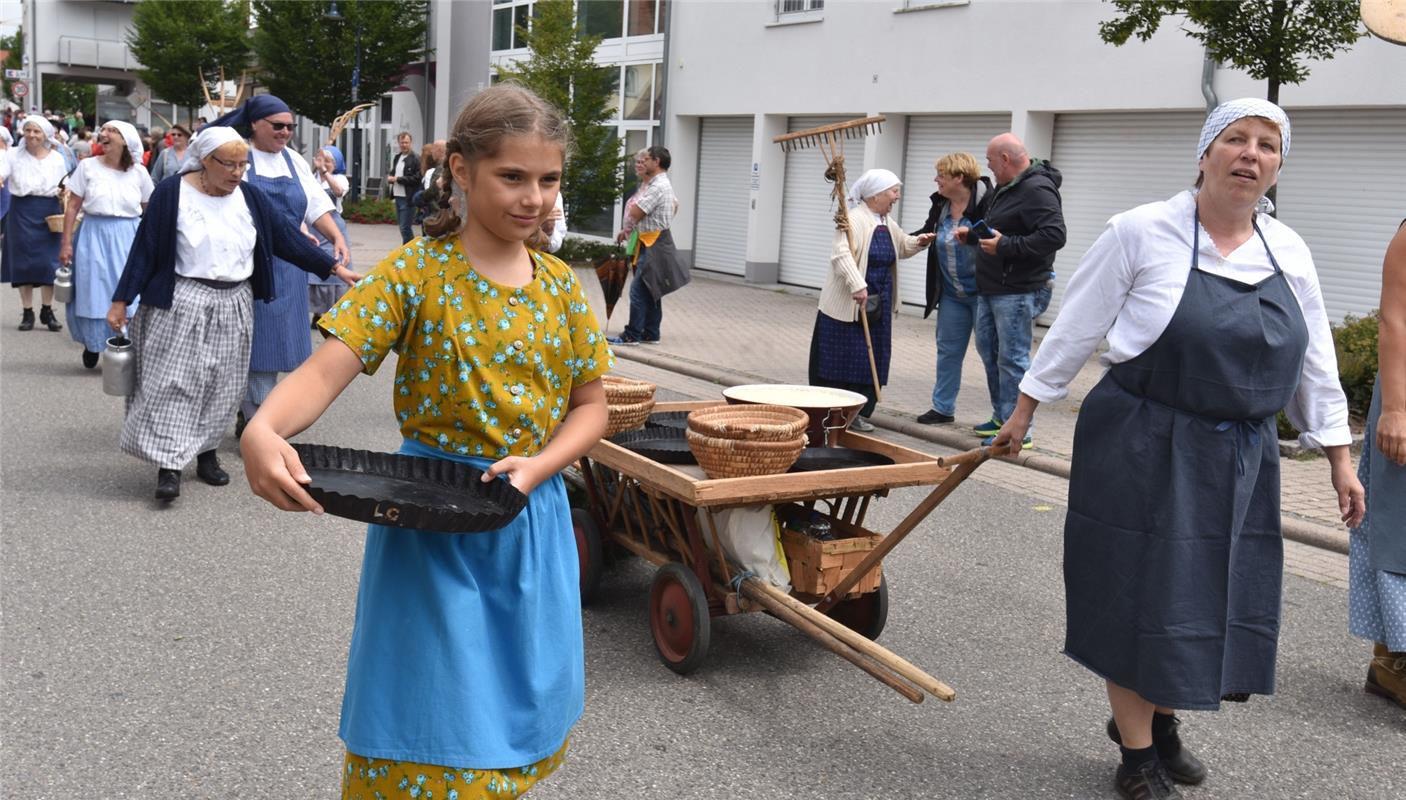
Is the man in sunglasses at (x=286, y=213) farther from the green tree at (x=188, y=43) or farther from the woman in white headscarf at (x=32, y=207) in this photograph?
the green tree at (x=188, y=43)

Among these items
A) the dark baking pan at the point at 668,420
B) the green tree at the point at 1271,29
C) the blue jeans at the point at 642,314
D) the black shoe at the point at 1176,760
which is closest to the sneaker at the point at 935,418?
the green tree at the point at 1271,29

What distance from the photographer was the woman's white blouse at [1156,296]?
3.73 m

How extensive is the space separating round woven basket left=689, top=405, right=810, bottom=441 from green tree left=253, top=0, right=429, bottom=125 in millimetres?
32768

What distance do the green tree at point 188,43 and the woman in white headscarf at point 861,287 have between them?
4958 cm

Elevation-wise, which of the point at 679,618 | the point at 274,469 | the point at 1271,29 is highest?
the point at 1271,29

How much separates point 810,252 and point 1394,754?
54.9 feet

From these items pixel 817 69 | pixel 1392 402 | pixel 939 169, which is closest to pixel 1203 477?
pixel 1392 402

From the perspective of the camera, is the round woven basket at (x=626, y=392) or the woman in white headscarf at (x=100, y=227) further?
the woman in white headscarf at (x=100, y=227)

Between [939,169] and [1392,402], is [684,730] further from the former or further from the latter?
[939,169]

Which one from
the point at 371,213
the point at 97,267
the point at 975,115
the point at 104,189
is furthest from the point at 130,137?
the point at 371,213

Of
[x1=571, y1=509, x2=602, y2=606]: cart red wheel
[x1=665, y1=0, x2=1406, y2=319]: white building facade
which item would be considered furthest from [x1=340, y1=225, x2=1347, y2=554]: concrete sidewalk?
[x1=571, y1=509, x2=602, y2=606]: cart red wheel

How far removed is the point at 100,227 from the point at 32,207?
2.33 metres

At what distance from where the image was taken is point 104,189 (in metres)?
11.1

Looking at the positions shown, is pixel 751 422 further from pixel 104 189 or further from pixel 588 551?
pixel 104 189
